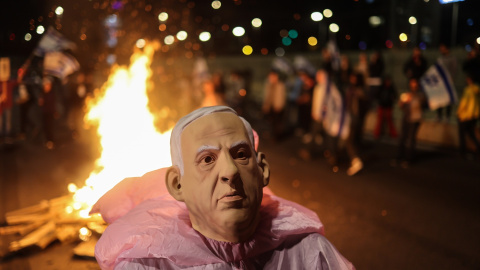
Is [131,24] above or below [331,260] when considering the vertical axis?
above

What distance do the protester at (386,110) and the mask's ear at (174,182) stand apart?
1222 centimetres

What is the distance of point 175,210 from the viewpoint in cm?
238

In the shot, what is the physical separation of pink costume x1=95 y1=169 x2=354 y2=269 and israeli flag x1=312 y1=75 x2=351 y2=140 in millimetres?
7846

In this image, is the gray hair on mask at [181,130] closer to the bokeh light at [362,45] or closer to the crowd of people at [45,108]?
the crowd of people at [45,108]

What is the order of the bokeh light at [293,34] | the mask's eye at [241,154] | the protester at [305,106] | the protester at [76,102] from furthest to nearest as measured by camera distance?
the bokeh light at [293,34]
the protester at [76,102]
the protester at [305,106]
the mask's eye at [241,154]

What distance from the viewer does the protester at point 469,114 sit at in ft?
34.5

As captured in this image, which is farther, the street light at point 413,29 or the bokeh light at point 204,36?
the bokeh light at point 204,36

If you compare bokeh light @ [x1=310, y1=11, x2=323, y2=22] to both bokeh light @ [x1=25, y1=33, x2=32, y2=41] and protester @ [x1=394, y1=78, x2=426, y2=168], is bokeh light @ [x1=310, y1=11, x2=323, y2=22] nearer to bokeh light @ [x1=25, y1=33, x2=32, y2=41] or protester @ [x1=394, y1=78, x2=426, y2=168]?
protester @ [x1=394, y1=78, x2=426, y2=168]

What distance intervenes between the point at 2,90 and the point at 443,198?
6.58 metres

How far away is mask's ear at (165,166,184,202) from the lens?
2.24m

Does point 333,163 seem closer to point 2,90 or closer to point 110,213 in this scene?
point 2,90

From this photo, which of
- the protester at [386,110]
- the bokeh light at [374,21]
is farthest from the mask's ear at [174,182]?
the bokeh light at [374,21]

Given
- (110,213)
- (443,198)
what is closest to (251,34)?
(443,198)

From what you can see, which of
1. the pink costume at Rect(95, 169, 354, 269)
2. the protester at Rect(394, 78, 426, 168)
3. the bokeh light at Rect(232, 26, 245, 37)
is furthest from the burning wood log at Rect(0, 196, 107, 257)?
the bokeh light at Rect(232, 26, 245, 37)
